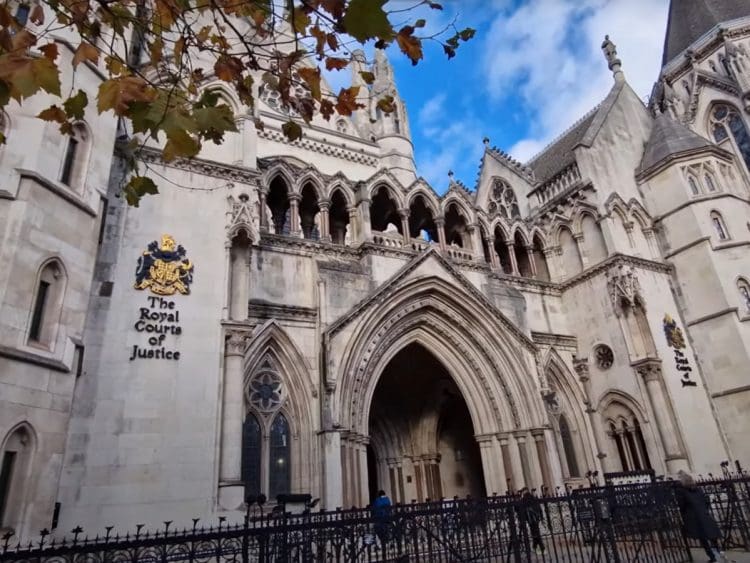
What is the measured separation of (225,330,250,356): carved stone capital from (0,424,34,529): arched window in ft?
14.2

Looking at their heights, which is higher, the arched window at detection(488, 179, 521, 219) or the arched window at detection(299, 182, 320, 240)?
the arched window at detection(488, 179, 521, 219)

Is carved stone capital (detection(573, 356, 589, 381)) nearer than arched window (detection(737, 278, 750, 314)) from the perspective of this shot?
No

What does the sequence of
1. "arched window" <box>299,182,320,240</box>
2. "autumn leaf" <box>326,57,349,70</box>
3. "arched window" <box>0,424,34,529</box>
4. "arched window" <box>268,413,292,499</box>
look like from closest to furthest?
"autumn leaf" <box>326,57,349,70</box> < "arched window" <box>0,424,34,529</box> < "arched window" <box>268,413,292,499</box> < "arched window" <box>299,182,320,240</box>

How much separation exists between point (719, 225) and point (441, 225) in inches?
462

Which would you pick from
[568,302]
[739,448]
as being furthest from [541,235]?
[739,448]

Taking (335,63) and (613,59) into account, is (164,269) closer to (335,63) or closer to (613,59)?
(335,63)

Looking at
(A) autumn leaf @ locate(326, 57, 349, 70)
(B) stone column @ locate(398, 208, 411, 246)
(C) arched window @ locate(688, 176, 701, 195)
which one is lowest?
(A) autumn leaf @ locate(326, 57, 349, 70)

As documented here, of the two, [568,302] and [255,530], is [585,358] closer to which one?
[568,302]

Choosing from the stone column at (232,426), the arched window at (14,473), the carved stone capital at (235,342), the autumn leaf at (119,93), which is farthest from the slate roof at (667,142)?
the arched window at (14,473)

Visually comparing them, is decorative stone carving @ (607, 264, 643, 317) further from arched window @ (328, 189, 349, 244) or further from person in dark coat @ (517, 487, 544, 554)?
person in dark coat @ (517, 487, 544, 554)

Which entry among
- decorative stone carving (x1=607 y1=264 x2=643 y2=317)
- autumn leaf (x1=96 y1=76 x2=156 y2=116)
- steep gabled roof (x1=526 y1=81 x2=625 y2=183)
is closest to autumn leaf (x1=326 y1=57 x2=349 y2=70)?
autumn leaf (x1=96 y1=76 x2=156 y2=116)

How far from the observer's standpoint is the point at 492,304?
17.4 metres

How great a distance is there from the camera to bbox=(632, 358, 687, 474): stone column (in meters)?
17.0

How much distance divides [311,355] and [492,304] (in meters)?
→ 6.58
